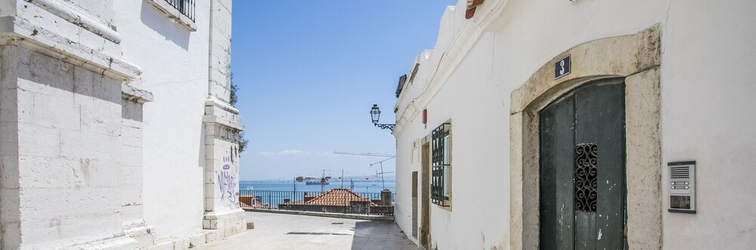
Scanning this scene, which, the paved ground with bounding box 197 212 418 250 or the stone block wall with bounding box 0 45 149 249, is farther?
the paved ground with bounding box 197 212 418 250

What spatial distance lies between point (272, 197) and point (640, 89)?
70.7 ft

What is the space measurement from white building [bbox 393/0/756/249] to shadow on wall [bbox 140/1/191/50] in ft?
19.9

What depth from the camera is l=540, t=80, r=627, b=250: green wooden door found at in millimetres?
2678

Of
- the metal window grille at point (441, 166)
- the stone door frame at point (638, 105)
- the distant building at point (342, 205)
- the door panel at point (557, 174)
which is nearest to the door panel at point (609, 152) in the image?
the stone door frame at point (638, 105)

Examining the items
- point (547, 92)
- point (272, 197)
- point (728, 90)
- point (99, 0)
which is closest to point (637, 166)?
point (728, 90)

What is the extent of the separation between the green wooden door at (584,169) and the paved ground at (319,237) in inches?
275

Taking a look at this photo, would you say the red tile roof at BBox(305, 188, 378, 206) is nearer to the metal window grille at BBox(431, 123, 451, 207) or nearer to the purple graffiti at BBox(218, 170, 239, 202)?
the purple graffiti at BBox(218, 170, 239, 202)

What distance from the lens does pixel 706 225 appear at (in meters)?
1.95

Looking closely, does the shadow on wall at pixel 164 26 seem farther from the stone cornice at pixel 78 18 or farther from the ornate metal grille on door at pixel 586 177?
the ornate metal grille on door at pixel 586 177

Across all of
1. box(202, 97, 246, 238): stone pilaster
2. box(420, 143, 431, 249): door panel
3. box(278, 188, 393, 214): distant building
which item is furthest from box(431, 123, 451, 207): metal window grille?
box(278, 188, 393, 214): distant building

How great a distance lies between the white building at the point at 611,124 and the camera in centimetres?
186

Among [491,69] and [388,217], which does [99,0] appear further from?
[388,217]

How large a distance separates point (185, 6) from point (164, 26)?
109cm

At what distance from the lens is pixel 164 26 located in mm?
9602
